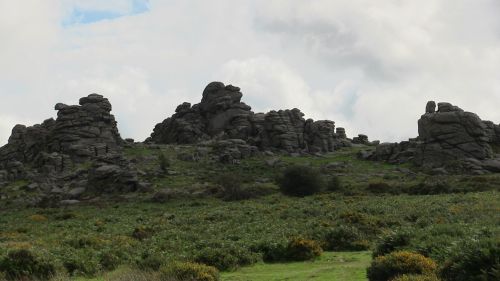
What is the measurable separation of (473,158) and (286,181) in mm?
37524

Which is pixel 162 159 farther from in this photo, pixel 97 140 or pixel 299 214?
pixel 299 214

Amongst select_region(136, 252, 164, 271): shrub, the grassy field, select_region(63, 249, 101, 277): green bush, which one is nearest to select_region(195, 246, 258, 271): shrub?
the grassy field

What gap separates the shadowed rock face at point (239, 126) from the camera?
130 meters

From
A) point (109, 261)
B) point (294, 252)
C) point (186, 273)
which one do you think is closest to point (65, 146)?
point (109, 261)

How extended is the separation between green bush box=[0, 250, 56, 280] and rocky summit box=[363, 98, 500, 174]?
270ft

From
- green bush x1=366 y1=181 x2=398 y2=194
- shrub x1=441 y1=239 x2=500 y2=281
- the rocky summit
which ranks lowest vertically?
shrub x1=441 y1=239 x2=500 y2=281

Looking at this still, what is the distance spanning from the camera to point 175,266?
1817cm

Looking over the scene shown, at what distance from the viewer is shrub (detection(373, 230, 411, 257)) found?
71.3 feet

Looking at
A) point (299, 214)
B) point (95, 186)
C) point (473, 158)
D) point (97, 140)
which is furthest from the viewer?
point (97, 140)

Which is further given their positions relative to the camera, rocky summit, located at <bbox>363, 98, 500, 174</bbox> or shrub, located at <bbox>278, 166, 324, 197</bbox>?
rocky summit, located at <bbox>363, 98, 500, 174</bbox>

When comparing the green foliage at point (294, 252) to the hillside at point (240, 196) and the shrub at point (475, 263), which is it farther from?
the shrub at point (475, 263)

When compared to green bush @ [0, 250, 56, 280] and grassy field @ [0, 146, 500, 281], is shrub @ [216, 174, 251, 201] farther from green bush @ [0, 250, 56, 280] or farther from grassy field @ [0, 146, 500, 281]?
green bush @ [0, 250, 56, 280]

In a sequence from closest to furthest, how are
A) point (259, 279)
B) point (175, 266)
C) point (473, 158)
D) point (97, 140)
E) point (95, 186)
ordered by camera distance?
point (175, 266) → point (259, 279) → point (95, 186) → point (473, 158) → point (97, 140)

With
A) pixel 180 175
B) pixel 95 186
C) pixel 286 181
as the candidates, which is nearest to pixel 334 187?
pixel 286 181
